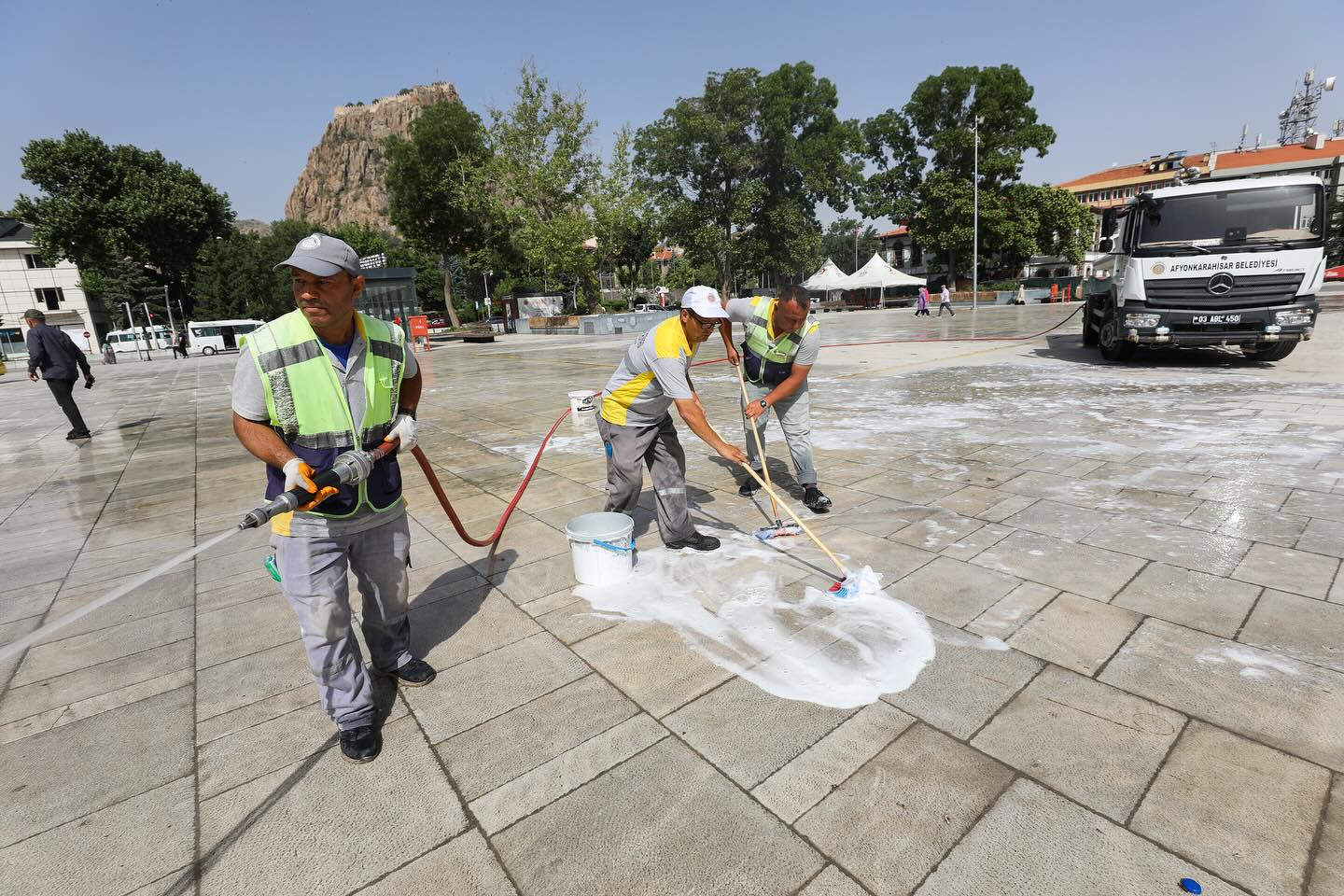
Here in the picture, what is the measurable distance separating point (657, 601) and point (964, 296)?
42.2 metres

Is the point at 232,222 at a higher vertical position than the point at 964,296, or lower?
higher

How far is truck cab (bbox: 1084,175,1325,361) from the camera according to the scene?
8781mm

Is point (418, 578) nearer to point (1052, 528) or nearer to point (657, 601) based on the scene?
point (657, 601)

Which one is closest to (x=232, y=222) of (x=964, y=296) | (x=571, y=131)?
(x=571, y=131)

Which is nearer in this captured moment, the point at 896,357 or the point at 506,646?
the point at 506,646

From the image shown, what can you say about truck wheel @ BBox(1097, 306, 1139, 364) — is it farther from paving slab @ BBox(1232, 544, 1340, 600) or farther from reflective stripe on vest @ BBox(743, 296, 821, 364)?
reflective stripe on vest @ BBox(743, 296, 821, 364)

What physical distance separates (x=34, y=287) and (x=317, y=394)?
6614 centimetres

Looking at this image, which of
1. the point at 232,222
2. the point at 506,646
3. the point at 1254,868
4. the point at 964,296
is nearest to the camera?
the point at 1254,868

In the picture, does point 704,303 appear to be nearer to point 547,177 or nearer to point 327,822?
point 327,822

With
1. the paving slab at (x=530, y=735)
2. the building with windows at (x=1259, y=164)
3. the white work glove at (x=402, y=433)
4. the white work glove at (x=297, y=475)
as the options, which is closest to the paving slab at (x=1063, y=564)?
the paving slab at (x=530, y=735)

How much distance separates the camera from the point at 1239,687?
249cm

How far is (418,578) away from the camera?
3.93 m

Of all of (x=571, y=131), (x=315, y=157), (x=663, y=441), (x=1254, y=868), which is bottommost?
(x=1254, y=868)

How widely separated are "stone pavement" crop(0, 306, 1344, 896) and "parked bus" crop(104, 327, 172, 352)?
4142 centimetres
